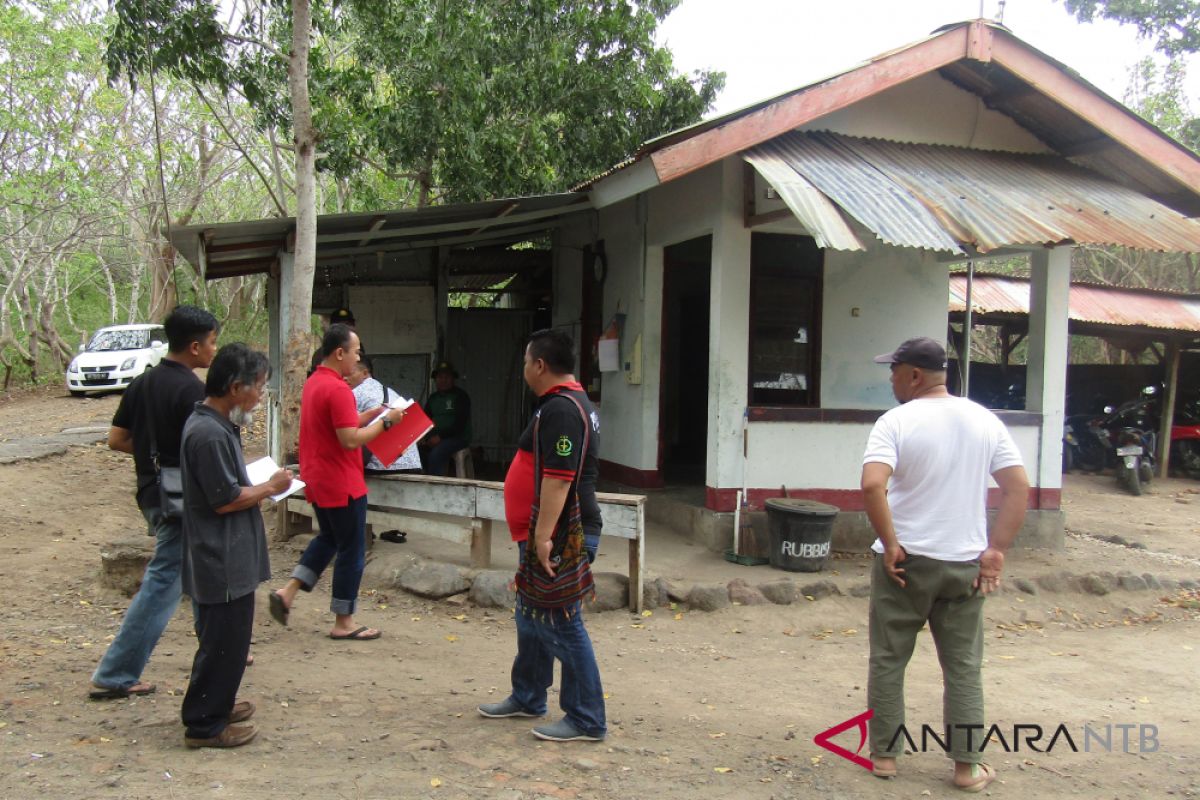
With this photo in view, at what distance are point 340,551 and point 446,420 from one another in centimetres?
395

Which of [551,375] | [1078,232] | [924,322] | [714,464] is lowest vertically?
[714,464]

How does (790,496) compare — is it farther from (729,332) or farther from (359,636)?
(359,636)

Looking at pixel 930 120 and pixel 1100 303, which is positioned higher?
pixel 930 120

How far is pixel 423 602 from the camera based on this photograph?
6.03 m

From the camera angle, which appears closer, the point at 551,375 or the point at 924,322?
the point at 551,375

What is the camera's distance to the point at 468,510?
6273mm

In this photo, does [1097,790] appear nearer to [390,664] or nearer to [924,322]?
[390,664]

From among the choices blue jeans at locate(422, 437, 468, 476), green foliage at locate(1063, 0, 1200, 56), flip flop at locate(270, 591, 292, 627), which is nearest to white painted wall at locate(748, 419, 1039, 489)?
blue jeans at locate(422, 437, 468, 476)

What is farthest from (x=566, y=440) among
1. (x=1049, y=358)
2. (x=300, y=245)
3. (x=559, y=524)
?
(x=1049, y=358)

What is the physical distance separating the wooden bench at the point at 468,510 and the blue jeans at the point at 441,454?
5.69ft

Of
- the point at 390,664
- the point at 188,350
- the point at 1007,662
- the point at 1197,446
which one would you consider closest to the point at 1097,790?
the point at 1007,662

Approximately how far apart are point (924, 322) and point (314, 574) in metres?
6.21

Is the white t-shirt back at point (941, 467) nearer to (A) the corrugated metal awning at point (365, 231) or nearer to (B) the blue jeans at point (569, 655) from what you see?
(B) the blue jeans at point (569, 655)

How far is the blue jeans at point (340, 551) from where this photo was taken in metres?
4.86
